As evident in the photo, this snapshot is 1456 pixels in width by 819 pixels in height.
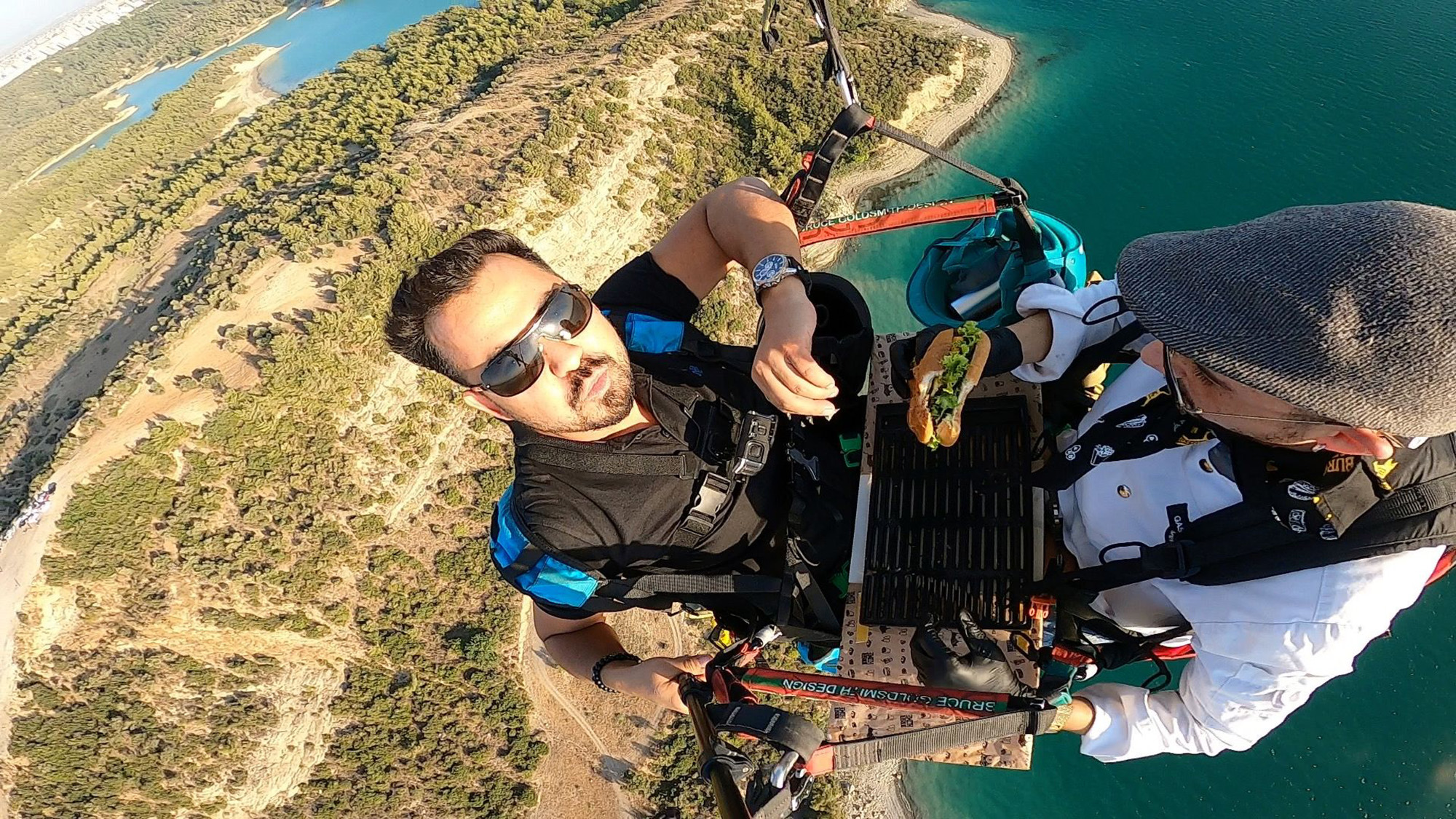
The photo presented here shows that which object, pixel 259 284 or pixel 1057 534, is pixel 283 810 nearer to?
pixel 259 284

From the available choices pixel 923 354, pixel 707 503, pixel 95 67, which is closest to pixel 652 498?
pixel 707 503

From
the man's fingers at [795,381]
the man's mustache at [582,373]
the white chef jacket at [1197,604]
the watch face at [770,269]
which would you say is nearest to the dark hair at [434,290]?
the man's mustache at [582,373]

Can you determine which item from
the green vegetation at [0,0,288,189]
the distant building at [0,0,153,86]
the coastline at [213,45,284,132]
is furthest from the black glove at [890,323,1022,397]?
the distant building at [0,0,153,86]

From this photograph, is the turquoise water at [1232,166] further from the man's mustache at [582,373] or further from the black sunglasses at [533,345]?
the black sunglasses at [533,345]

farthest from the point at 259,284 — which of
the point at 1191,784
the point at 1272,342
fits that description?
the point at 1191,784

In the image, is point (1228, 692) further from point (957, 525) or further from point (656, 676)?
point (656, 676)

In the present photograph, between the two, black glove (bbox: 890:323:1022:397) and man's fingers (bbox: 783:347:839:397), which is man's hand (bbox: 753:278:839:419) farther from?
black glove (bbox: 890:323:1022:397)

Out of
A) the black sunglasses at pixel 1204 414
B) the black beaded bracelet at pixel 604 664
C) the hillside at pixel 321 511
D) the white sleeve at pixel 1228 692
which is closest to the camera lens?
the black sunglasses at pixel 1204 414
